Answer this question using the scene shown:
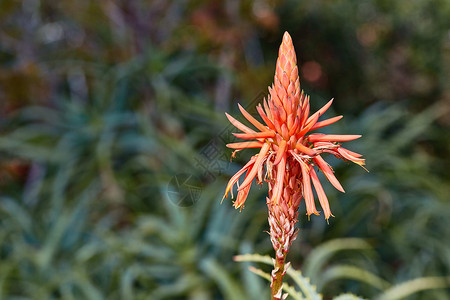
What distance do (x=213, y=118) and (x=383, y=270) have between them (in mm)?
1577

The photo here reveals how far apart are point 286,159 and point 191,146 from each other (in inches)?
94.5

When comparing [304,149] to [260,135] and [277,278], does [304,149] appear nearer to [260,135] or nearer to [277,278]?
[260,135]

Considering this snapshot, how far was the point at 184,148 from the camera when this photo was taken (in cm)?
284

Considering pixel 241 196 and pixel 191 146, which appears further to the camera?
pixel 191 146

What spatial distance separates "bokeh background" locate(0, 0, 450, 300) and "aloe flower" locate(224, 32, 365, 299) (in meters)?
0.63

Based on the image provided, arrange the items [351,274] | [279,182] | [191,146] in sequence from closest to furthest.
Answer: [279,182] → [351,274] → [191,146]

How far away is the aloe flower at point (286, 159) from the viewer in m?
0.56

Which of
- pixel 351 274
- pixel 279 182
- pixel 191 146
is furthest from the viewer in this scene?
pixel 191 146

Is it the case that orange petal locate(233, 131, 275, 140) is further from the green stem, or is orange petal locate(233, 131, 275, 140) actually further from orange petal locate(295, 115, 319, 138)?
the green stem

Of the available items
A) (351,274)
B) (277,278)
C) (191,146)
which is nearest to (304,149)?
(277,278)

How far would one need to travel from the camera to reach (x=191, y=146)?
2.97m

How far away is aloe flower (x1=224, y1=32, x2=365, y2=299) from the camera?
56 centimetres

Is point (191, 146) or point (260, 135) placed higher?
point (191, 146)

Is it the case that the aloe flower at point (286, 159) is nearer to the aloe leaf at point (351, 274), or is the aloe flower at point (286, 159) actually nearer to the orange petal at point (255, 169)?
the orange petal at point (255, 169)
